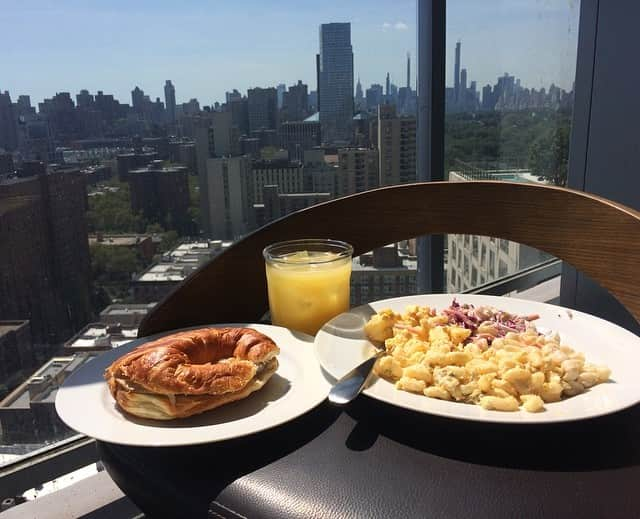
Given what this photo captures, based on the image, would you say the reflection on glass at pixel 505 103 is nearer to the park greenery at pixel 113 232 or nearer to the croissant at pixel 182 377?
the park greenery at pixel 113 232

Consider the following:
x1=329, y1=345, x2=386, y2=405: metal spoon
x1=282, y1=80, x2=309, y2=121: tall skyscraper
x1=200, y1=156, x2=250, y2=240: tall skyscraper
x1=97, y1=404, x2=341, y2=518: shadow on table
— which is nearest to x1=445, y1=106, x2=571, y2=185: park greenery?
x1=282, y1=80, x2=309, y2=121: tall skyscraper

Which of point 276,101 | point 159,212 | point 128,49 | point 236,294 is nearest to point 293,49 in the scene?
point 276,101

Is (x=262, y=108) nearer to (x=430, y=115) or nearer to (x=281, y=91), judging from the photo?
(x=281, y=91)

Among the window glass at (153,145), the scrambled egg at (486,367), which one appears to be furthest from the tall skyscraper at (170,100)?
the scrambled egg at (486,367)

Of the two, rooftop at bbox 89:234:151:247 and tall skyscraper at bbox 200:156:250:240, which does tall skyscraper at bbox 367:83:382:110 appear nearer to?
tall skyscraper at bbox 200:156:250:240

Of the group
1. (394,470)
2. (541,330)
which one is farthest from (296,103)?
(394,470)

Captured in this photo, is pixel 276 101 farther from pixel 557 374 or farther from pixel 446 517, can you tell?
pixel 446 517
